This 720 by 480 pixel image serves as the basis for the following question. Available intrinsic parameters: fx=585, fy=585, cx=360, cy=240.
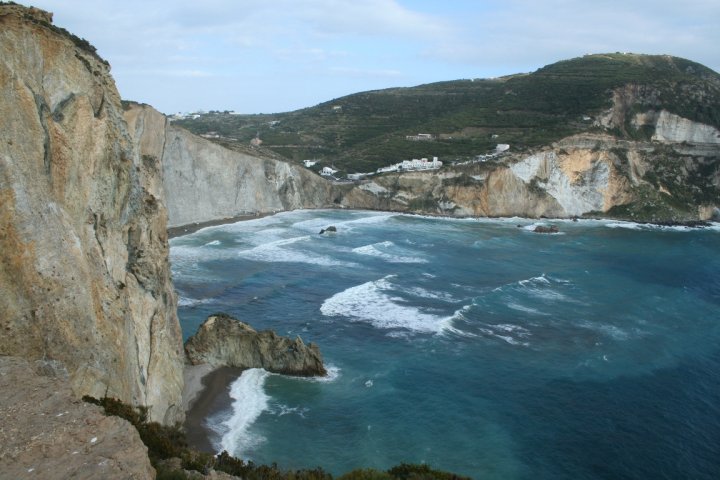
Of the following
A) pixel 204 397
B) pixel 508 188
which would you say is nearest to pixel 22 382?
pixel 204 397

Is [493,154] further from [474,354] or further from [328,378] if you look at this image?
[328,378]

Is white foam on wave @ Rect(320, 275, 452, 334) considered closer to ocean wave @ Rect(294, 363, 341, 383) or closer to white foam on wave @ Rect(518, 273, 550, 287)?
ocean wave @ Rect(294, 363, 341, 383)

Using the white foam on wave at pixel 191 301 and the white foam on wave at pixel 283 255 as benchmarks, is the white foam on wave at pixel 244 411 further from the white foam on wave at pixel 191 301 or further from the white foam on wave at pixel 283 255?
the white foam on wave at pixel 283 255

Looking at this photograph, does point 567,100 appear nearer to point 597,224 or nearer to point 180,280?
point 597,224

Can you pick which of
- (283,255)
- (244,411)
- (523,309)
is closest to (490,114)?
(283,255)

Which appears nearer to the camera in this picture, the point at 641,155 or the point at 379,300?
the point at 379,300

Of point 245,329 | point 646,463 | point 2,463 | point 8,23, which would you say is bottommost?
point 646,463
